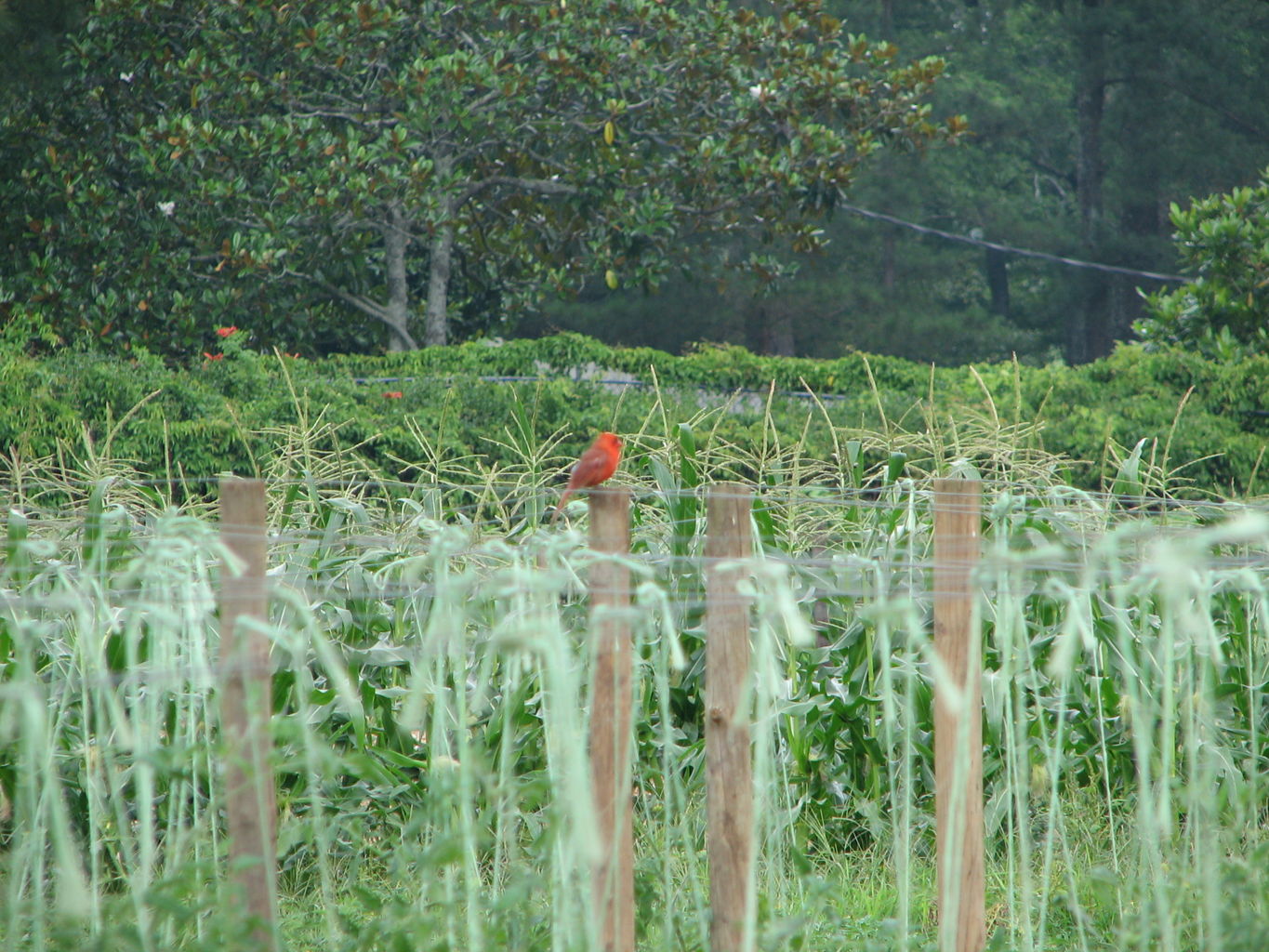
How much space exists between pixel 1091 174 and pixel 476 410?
16.7 meters

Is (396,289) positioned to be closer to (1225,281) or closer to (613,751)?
(1225,281)

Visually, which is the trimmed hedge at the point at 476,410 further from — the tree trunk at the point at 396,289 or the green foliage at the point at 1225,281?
the tree trunk at the point at 396,289

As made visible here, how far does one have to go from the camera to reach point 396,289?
11.4m

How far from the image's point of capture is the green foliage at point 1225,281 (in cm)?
743

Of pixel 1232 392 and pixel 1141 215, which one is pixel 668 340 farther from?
pixel 1232 392

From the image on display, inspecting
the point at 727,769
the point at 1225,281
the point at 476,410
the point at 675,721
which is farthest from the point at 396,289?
the point at 727,769

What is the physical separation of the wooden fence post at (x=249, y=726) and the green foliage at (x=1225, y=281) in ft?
22.6

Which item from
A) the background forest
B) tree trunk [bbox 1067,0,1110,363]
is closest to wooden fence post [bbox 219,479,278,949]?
the background forest

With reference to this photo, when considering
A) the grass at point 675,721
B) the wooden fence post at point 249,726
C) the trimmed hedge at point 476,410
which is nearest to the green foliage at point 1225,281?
the trimmed hedge at point 476,410

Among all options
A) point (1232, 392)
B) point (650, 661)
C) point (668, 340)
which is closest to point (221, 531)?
point (650, 661)

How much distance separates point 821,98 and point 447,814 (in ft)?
29.8

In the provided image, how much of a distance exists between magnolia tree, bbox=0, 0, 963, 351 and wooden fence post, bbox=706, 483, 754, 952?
337 inches

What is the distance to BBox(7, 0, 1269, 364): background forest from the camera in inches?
393

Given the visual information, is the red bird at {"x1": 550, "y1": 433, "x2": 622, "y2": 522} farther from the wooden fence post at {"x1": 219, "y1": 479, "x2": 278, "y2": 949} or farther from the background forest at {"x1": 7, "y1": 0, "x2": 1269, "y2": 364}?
the background forest at {"x1": 7, "y1": 0, "x2": 1269, "y2": 364}
